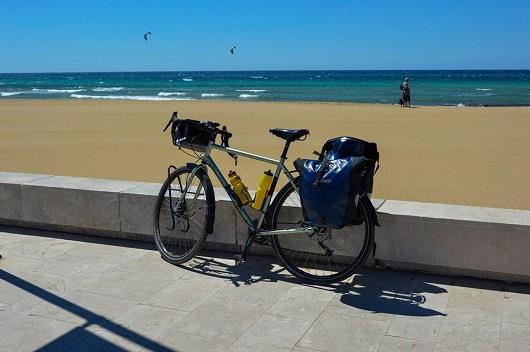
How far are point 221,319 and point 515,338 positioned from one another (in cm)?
178

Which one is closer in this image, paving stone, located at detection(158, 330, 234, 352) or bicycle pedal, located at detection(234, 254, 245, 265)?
paving stone, located at detection(158, 330, 234, 352)

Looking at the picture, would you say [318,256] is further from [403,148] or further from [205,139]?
[403,148]

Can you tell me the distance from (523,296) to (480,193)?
19.2 feet

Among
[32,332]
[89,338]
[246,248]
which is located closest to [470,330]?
[246,248]

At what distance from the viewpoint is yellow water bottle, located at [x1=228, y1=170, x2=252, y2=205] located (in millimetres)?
4926

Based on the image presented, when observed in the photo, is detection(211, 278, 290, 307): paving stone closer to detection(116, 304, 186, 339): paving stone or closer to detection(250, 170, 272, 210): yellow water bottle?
detection(116, 304, 186, 339): paving stone

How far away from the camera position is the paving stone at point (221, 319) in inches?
149

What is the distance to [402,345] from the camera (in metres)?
3.57

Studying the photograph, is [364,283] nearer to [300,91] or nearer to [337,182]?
[337,182]

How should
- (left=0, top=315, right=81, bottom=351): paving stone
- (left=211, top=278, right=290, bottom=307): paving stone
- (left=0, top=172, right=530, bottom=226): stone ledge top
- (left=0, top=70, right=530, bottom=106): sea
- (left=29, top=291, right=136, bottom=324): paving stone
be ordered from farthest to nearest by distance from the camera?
1. (left=0, top=70, right=530, bottom=106): sea
2. (left=0, top=172, right=530, bottom=226): stone ledge top
3. (left=211, top=278, right=290, bottom=307): paving stone
4. (left=29, top=291, right=136, bottom=324): paving stone
5. (left=0, top=315, right=81, bottom=351): paving stone

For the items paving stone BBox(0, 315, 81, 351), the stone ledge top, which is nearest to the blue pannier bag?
the stone ledge top

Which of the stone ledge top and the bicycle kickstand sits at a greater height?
the stone ledge top

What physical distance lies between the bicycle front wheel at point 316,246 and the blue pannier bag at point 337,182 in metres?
0.24

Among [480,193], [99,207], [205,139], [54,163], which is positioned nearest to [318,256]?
[205,139]
